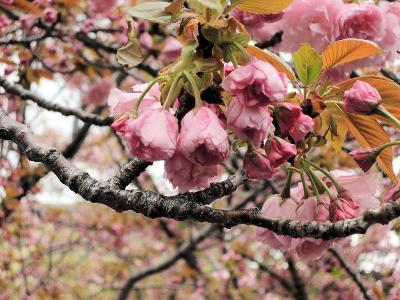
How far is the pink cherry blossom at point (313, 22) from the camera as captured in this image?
1.17 m

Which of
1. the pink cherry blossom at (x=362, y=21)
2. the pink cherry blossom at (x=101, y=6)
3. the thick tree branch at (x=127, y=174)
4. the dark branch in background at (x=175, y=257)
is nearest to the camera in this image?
the thick tree branch at (x=127, y=174)

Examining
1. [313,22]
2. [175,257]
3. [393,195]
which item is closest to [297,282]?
[175,257]

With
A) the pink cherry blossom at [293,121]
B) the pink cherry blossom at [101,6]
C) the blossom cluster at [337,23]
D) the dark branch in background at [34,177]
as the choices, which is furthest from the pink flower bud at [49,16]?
the pink cherry blossom at [293,121]

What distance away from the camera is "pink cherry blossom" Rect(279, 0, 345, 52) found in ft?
3.84

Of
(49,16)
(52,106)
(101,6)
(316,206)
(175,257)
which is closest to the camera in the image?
(316,206)

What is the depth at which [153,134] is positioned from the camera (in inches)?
28.3

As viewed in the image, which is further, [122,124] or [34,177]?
[34,177]

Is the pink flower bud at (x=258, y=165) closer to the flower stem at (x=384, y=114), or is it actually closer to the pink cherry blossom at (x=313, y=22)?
the flower stem at (x=384, y=114)

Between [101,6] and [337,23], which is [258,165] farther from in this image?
A: [101,6]

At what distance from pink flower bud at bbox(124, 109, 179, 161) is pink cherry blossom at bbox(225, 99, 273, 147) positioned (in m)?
0.08

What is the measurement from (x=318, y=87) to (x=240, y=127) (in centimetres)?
30

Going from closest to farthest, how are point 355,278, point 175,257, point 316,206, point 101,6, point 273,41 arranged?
point 316,206, point 273,41, point 355,278, point 101,6, point 175,257

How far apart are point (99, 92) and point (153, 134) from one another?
2.95 meters

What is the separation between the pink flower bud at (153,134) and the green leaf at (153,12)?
0.18 m
